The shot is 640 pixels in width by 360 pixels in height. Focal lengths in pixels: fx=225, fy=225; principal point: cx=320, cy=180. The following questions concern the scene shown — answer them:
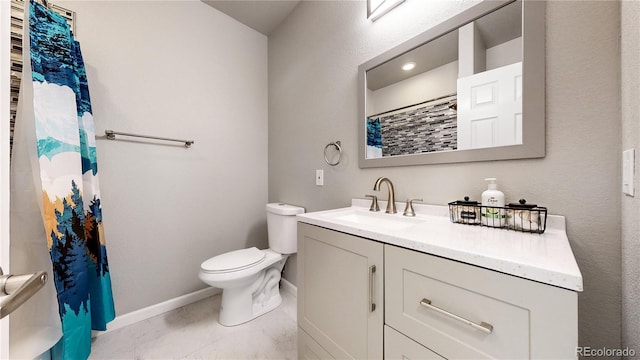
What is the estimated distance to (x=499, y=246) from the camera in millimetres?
600

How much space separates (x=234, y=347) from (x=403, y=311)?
3.83ft

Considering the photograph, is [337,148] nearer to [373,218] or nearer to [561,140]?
[373,218]

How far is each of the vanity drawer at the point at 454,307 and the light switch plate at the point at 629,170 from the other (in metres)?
0.42

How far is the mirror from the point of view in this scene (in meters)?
0.84

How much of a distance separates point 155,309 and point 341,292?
1.56 m

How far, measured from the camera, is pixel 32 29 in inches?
39.2

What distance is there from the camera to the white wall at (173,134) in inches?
58.3

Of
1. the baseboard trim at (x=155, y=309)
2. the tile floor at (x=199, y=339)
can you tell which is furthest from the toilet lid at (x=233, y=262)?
the baseboard trim at (x=155, y=309)

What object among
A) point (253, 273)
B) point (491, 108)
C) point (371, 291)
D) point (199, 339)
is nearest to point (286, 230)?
point (253, 273)

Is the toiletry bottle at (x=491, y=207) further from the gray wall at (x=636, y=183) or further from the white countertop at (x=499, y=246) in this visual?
the gray wall at (x=636, y=183)

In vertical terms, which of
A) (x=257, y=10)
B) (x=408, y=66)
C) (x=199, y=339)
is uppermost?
(x=257, y=10)

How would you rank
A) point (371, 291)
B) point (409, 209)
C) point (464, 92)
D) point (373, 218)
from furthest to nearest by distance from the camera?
1. point (373, 218)
2. point (409, 209)
3. point (464, 92)
4. point (371, 291)

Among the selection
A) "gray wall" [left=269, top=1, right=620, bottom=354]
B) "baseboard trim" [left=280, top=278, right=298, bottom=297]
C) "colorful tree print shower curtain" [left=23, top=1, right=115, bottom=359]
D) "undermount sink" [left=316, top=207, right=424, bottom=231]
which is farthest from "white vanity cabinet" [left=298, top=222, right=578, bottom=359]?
"colorful tree print shower curtain" [left=23, top=1, right=115, bottom=359]

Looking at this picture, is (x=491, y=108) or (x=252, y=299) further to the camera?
(x=252, y=299)
